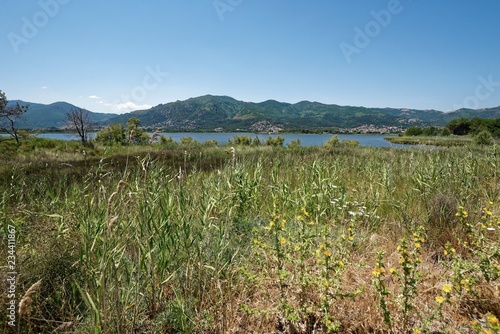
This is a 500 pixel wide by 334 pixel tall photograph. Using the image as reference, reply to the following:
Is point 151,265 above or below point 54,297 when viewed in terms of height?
above

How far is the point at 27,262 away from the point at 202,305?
1695 mm

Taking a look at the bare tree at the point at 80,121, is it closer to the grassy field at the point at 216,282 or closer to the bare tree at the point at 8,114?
the bare tree at the point at 8,114

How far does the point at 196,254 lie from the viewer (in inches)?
94.9

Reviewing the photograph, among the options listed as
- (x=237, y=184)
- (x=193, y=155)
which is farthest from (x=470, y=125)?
(x=237, y=184)

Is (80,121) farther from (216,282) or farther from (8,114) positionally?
(216,282)

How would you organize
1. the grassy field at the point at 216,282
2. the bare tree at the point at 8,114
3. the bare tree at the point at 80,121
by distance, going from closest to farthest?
the grassy field at the point at 216,282 → the bare tree at the point at 8,114 → the bare tree at the point at 80,121

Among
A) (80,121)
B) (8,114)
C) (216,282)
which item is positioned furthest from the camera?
(80,121)

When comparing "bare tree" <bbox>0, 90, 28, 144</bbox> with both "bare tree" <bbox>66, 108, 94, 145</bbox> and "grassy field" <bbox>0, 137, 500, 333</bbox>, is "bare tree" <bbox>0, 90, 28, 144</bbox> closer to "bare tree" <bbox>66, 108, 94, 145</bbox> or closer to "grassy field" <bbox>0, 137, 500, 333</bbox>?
"bare tree" <bbox>66, 108, 94, 145</bbox>

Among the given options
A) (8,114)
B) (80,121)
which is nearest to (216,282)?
(8,114)

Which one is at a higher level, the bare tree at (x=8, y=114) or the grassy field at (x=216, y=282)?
the bare tree at (x=8, y=114)

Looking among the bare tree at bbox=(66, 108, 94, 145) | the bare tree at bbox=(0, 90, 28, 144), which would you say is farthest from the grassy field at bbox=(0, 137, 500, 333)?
the bare tree at bbox=(66, 108, 94, 145)

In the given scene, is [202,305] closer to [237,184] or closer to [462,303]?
[462,303]

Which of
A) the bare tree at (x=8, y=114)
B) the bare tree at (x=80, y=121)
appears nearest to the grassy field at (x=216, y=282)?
the bare tree at (x=8, y=114)

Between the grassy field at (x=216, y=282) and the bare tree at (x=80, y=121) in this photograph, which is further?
the bare tree at (x=80, y=121)
